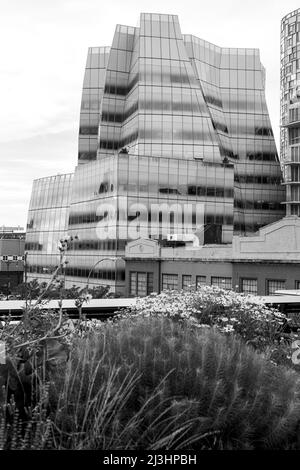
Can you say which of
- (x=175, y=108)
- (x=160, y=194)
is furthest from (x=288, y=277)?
(x=175, y=108)

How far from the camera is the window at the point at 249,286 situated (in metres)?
50.3

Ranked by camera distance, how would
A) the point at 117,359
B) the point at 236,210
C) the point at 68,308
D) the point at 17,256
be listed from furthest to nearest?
the point at 17,256 → the point at 236,210 → the point at 68,308 → the point at 117,359

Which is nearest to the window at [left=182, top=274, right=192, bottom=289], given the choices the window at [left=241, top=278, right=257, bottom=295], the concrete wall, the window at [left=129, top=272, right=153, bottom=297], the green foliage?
the window at [left=129, top=272, right=153, bottom=297]

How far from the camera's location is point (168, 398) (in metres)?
6.38

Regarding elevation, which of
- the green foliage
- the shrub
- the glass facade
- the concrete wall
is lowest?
the green foliage

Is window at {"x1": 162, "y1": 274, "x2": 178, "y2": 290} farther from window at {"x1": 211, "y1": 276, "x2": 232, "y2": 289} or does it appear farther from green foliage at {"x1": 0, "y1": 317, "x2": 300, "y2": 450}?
green foliage at {"x1": 0, "y1": 317, "x2": 300, "y2": 450}

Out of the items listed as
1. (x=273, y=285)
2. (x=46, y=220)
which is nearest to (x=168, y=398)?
(x=273, y=285)

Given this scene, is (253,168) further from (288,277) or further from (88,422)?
(88,422)

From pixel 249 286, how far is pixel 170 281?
43.3 feet

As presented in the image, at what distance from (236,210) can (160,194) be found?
26.6 m

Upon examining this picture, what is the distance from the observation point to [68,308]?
13.8 m

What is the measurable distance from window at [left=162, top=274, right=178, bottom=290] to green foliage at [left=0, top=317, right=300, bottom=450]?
54.0 metres

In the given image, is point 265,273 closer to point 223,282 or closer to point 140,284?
point 223,282

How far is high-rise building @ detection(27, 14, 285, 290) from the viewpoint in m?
89.2
